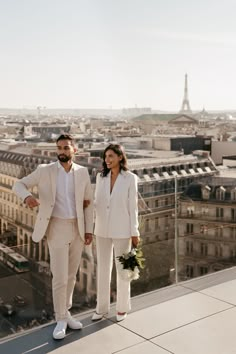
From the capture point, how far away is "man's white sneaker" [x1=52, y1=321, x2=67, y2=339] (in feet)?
8.40

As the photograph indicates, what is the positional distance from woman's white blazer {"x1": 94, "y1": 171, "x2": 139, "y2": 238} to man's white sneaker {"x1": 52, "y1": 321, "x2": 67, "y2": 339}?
19.5 inches

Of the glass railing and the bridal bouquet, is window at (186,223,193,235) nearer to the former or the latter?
the glass railing

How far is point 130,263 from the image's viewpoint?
276cm

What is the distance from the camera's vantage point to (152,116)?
54594mm

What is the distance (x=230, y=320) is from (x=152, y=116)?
52.3 m

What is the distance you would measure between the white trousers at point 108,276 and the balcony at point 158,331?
8cm

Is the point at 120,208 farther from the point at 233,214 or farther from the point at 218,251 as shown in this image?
the point at 233,214

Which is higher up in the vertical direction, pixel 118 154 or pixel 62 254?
pixel 118 154

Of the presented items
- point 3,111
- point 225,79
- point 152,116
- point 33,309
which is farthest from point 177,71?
point 152,116

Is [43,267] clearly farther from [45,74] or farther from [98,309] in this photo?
[45,74]

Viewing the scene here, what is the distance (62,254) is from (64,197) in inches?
11.1

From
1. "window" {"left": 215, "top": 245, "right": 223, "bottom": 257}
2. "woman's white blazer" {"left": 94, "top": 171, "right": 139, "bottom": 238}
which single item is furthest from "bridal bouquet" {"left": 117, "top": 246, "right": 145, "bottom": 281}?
"window" {"left": 215, "top": 245, "right": 223, "bottom": 257}

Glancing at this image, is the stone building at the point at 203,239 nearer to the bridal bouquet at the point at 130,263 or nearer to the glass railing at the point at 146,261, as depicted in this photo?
the glass railing at the point at 146,261

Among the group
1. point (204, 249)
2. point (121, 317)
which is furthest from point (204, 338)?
point (204, 249)
